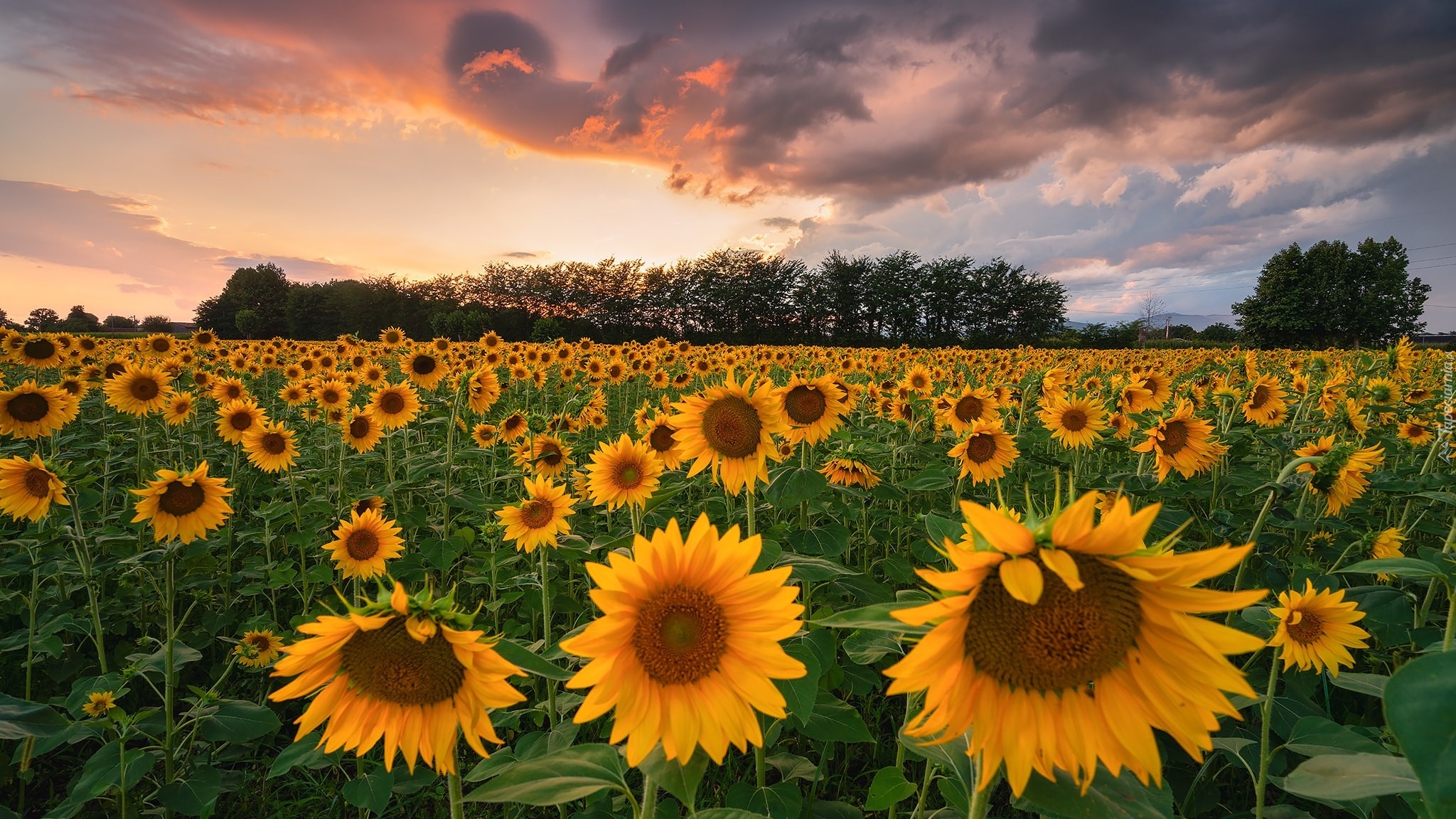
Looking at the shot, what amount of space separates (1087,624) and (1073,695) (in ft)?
0.43

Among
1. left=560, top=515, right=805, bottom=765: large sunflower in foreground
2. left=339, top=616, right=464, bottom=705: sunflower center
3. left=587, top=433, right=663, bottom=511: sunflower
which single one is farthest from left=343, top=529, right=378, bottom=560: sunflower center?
left=560, top=515, right=805, bottom=765: large sunflower in foreground

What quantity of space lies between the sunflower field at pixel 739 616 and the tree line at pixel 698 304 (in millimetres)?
36611

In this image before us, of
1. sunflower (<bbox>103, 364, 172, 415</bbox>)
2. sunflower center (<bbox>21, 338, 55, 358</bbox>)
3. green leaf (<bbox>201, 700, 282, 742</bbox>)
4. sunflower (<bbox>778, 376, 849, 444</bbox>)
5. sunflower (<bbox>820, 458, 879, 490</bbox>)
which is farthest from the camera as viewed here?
sunflower center (<bbox>21, 338, 55, 358</bbox>)

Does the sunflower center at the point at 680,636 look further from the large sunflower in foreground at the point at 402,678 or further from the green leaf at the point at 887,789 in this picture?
the green leaf at the point at 887,789

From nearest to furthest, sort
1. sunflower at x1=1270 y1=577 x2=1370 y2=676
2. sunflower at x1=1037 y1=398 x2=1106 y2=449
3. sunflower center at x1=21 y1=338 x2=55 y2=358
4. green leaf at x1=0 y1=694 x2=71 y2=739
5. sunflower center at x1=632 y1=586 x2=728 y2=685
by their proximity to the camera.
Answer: sunflower center at x1=632 y1=586 x2=728 y2=685, green leaf at x1=0 y1=694 x2=71 y2=739, sunflower at x1=1270 y1=577 x2=1370 y2=676, sunflower at x1=1037 y1=398 x2=1106 y2=449, sunflower center at x1=21 y1=338 x2=55 y2=358

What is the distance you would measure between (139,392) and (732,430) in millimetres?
6536

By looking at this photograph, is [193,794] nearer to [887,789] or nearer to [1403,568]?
[887,789]

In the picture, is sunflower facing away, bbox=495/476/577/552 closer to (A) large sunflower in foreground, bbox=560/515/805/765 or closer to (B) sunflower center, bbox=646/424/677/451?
(B) sunflower center, bbox=646/424/677/451

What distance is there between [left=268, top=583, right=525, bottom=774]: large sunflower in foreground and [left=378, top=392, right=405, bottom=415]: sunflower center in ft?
17.3

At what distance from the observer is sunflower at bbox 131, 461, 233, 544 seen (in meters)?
3.40

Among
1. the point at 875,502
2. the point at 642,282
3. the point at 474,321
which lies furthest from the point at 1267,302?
the point at 875,502

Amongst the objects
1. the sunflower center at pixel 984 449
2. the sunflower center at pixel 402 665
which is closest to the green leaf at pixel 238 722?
the sunflower center at pixel 402 665

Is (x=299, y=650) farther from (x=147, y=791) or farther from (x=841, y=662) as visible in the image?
(x=147, y=791)

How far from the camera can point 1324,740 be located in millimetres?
1789
